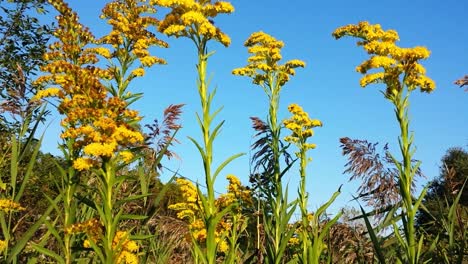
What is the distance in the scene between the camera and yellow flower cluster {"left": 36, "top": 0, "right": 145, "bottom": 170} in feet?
9.79

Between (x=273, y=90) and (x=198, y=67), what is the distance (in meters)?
2.18

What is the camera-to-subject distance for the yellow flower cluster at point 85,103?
2.98 metres

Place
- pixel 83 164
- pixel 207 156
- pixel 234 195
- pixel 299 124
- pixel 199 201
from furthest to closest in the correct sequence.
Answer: pixel 299 124, pixel 199 201, pixel 234 195, pixel 207 156, pixel 83 164

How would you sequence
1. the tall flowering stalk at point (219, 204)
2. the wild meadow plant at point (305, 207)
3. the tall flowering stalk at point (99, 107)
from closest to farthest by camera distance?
the tall flowering stalk at point (99, 107) → the wild meadow plant at point (305, 207) → the tall flowering stalk at point (219, 204)

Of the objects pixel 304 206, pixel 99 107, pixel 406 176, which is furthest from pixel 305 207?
pixel 99 107

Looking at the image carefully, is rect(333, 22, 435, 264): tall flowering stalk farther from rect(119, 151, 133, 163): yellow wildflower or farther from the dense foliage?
rect(119, 151, 133, 163): yellow wildflower

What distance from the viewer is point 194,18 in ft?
12.8

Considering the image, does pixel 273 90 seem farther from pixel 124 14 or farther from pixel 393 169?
pixel 393 169

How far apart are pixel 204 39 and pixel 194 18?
0.65 ft

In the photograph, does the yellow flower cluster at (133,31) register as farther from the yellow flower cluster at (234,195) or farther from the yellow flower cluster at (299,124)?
the yellow flower cluster at (299,124)

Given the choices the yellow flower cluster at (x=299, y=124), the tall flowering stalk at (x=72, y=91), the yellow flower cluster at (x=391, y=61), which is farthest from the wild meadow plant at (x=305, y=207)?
the tall flowering stalk at (x=72, y=91)

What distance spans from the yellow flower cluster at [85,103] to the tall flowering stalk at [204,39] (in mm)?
539

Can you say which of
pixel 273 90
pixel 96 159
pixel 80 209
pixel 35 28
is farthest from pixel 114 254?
pixel 35 28

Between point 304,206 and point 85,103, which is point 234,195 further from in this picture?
point 85,103
